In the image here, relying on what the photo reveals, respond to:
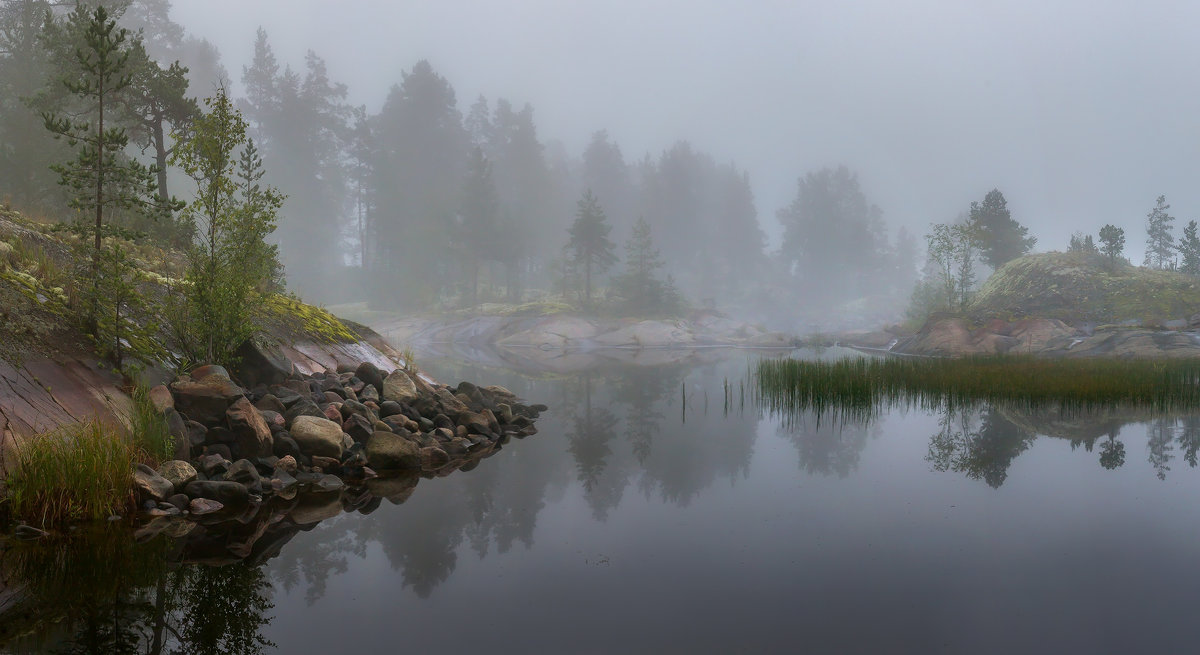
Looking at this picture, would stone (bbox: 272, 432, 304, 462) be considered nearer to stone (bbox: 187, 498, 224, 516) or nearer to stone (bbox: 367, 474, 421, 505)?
stone (bbox: 367, 474, 421, 505)

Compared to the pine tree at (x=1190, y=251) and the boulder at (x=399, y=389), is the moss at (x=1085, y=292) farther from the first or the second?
the boulder at (x=399, y=389)

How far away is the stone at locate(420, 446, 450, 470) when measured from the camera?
9008 mm

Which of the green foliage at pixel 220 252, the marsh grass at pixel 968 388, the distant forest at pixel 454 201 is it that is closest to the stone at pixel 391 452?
the green foliage at pixel 220 252

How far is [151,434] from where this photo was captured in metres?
7.19

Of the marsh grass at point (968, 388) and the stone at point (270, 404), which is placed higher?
the stone at point (270, 404)

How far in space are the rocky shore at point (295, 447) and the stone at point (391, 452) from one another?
0.5 inches

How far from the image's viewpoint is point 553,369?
2519 cm

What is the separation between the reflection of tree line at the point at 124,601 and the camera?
3951 millimetres

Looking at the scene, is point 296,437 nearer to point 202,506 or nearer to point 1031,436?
point 202,506

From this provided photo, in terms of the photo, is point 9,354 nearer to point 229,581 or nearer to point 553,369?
point 229,581

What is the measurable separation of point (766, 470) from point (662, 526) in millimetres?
2776

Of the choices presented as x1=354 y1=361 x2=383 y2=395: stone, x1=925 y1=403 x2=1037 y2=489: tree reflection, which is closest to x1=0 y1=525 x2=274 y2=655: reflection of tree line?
x1=354 y1=361 x2=383 y2=395: stone

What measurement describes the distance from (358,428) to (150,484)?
2866 millimetres

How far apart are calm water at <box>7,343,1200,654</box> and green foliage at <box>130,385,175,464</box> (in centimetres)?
189
